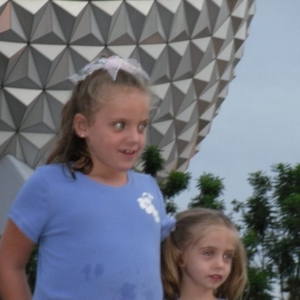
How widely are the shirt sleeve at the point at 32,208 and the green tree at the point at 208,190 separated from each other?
189 inches

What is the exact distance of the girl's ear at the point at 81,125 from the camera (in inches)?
141

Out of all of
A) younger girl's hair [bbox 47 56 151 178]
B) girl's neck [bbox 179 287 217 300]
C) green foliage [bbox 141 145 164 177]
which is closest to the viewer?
younger girl's hair [bbox 47 56 151 178]

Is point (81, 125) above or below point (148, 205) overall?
above

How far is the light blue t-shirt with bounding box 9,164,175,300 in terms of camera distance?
3.41 m

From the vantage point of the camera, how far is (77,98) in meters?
3.61

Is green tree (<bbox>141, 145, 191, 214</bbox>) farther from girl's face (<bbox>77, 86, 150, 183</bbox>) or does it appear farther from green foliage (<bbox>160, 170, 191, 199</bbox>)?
girl's face (<bbox>77, 86, 150, 183</bbox>)

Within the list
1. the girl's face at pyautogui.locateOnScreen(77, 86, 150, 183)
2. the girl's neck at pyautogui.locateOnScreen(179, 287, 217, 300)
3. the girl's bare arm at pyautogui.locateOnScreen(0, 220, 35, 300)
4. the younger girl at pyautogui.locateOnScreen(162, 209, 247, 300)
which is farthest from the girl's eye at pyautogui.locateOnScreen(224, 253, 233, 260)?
the girl's bare arm at pyautogui.locateOnScreen(0, 220, 35, 300)

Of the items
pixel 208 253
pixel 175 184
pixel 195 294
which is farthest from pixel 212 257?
pixel 175 184

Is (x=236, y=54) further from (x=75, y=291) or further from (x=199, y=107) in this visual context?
(x=75, y=291)

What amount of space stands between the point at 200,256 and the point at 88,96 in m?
0.90

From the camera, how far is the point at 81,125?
358 centimetres

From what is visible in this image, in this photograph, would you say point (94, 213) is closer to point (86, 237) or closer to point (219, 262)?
point (86, 237)

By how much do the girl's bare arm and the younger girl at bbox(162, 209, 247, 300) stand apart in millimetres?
690

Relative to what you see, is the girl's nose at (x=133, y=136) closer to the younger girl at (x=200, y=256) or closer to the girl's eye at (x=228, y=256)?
the younger girl at (x=200, y=256)
